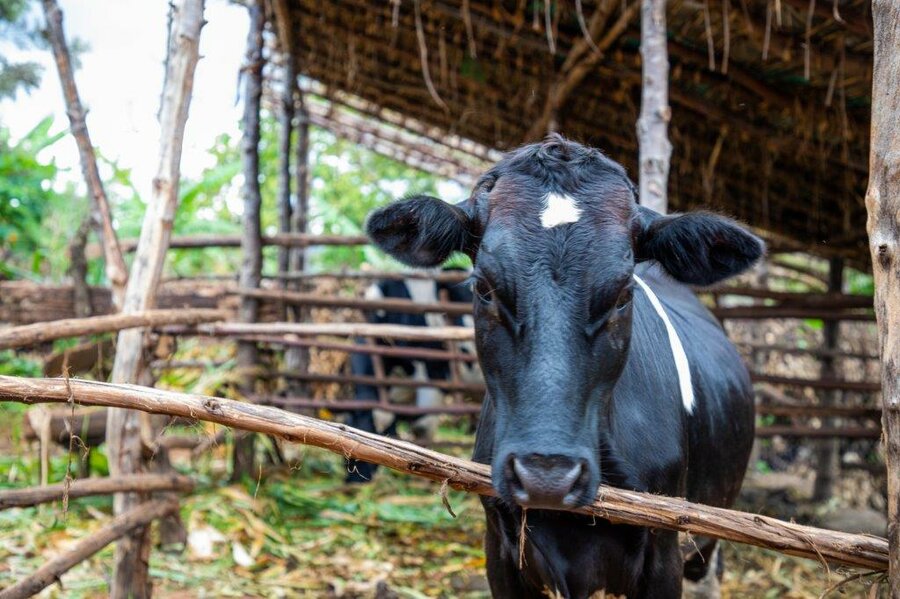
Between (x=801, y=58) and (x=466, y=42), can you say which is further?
(x=466, y=42)

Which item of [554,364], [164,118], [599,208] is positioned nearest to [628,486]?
[554,364]

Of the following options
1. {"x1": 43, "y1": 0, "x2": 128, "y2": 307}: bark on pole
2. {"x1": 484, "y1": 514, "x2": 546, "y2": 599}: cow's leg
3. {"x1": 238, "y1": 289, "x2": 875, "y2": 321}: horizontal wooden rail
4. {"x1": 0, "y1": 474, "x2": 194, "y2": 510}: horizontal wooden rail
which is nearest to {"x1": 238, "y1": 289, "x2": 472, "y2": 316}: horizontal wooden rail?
{"x1": 238, "y1": 289, "x2": 875, "y2": 321}: horizontal wooden rail

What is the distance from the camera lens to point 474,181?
473 centimetres

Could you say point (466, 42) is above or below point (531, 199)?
above

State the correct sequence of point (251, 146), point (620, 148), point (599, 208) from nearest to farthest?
point (599, 208) < point (251, 146) < point (620, 148)

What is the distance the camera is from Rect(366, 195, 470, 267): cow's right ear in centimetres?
233

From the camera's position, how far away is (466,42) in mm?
6621

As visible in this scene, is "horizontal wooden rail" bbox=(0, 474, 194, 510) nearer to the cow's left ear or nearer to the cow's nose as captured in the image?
the cow's nose

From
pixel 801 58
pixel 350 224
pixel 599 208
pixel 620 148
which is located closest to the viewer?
pixel 599 208

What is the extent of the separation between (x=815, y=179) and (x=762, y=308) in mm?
1715

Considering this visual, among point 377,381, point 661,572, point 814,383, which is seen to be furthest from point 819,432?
point 661,572

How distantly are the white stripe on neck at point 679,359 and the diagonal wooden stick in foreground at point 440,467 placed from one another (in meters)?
0.79

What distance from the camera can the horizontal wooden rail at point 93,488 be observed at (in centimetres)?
275

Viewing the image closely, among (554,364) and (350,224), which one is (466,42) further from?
(350,224)
